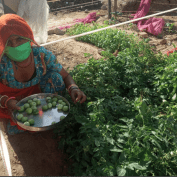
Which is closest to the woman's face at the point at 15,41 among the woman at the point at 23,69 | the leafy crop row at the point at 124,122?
the woman at the point at 23,69

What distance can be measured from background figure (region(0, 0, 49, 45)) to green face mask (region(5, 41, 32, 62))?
104 inches

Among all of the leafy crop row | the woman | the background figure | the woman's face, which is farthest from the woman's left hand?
the background figure

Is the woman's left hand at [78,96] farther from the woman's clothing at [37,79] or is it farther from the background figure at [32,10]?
the background figure at [32,10]

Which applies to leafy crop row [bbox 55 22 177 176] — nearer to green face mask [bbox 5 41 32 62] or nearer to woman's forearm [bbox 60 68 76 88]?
woman's forearm [bbox 60 68 76 88]

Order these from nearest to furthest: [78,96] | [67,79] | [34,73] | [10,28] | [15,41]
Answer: [10,28], [15,41], [78,96], [34,73], [67,79]

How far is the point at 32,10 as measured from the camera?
504 cm

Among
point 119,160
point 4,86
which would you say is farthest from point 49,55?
point 119,160

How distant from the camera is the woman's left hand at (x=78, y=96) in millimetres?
2597

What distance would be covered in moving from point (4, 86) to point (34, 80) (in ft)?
1.35

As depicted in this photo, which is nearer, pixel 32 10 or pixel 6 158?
pixel 6 158

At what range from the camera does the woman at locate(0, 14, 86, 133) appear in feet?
7.66

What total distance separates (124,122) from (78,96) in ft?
2.41

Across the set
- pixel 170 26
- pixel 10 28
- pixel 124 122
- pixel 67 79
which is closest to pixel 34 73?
pixel 67 79

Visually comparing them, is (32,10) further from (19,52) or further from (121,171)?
(121,171)
